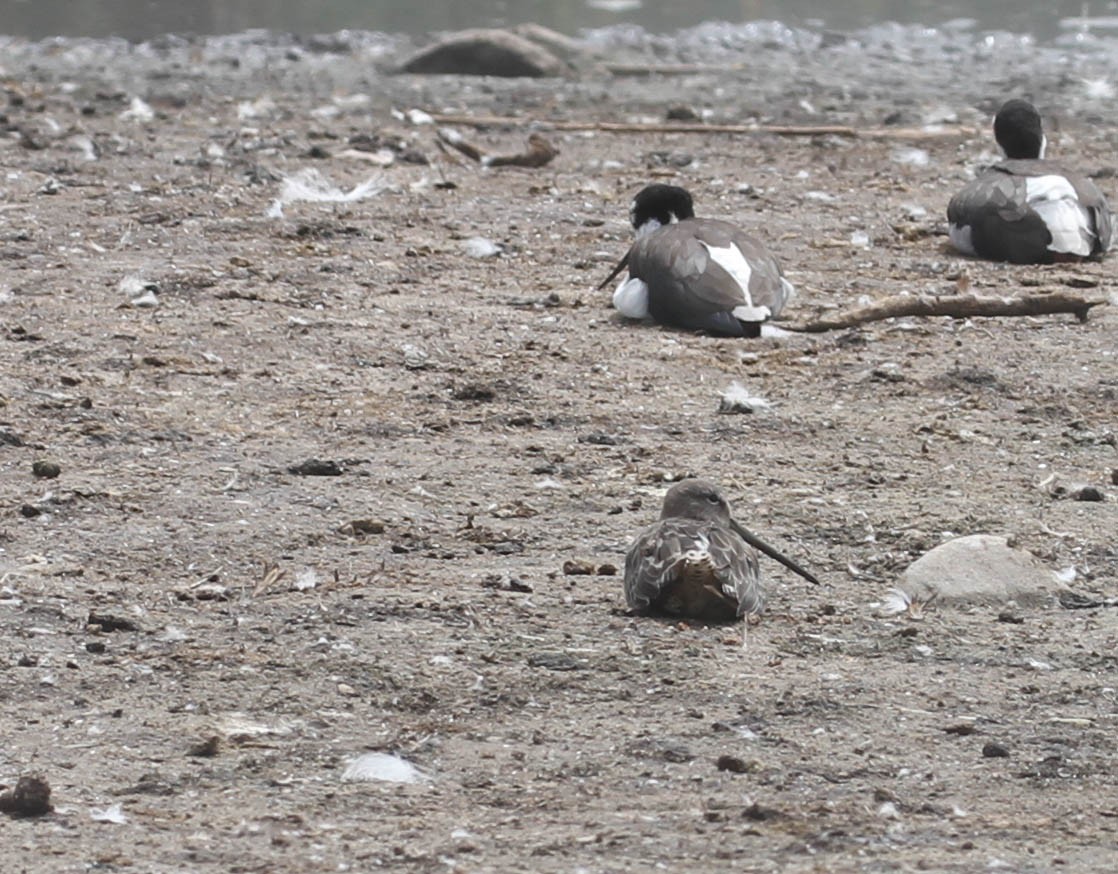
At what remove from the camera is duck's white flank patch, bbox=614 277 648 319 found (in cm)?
805

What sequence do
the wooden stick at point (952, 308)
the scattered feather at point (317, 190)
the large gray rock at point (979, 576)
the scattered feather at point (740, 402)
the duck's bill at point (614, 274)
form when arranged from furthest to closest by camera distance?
the scattered feather at point (317, 190) < the duck's bill at point (614, 274) < the wooden stick at point (952, 308) < the scattered feather at point (740, 402) < the large gray rock at point (979, 576)

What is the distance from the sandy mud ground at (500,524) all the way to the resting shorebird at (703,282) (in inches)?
4.8

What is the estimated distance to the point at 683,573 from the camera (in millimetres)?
4883

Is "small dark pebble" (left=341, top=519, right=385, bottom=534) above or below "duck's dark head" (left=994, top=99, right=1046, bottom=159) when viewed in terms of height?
below

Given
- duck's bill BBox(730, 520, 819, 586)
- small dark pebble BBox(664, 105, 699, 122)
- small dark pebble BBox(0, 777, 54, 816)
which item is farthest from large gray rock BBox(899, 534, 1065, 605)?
small dark pebble BBox(664, 105, 699, 122)

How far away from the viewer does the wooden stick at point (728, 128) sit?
492 inches

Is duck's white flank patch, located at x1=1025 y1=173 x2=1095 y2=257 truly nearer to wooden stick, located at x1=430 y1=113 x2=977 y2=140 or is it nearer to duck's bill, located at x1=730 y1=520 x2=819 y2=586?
wooden stick, located at x1=430 y1=113 x2=977 y2=140

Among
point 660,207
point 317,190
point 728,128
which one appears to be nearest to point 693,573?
point 660,207

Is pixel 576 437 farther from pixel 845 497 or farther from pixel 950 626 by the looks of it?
pixel 950 626

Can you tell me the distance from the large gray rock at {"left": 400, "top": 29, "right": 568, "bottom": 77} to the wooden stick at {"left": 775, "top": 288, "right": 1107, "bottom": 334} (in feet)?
24.5

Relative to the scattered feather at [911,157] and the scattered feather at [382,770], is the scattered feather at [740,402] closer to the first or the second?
the scattered feather at [382,770]

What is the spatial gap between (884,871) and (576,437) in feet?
10.7

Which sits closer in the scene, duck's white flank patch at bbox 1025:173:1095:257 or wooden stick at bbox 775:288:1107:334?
wooden stick at bbox 775:288:1107:334

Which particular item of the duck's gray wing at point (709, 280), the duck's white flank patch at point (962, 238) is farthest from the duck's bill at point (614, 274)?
the duck's white flank patch at point (962, 238)
